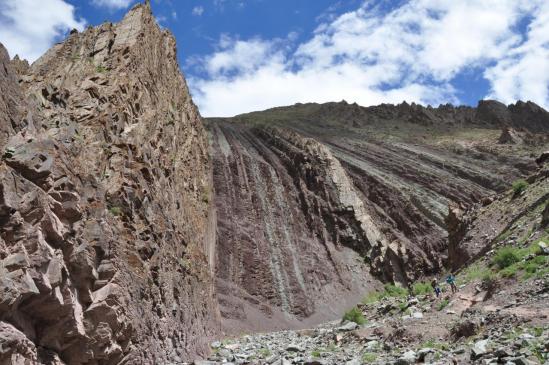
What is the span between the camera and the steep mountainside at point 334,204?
38.2m

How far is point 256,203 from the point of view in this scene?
47.4 metres

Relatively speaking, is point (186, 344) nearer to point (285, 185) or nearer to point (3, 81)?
point (3, 81)

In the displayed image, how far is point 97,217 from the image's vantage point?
14094 millimetres

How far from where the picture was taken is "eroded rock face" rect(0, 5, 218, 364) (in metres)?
10.4

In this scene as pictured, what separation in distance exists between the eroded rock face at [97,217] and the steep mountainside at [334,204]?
9.55 meters

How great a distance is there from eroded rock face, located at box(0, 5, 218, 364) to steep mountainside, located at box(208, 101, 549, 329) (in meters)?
9.55

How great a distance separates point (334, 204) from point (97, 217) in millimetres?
37705

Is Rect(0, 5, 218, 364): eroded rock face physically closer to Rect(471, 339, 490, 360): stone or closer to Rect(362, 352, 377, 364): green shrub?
Rect(362, 352, 377, 364): green shrub

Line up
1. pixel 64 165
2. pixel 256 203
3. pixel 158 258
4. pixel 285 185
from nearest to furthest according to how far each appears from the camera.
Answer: pixel 64 165, pixel 158 258, pixel 256 203, pixel 285 185

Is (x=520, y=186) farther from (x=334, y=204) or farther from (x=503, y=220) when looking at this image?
(x=334, y=204)

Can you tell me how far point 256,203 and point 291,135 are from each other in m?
16.6

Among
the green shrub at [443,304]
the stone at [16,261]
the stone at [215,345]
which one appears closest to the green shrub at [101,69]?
the stone at [215,345]

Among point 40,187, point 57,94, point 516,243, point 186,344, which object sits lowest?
point 186,344

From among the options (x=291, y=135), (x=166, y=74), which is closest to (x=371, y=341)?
(x=166, y=74)
